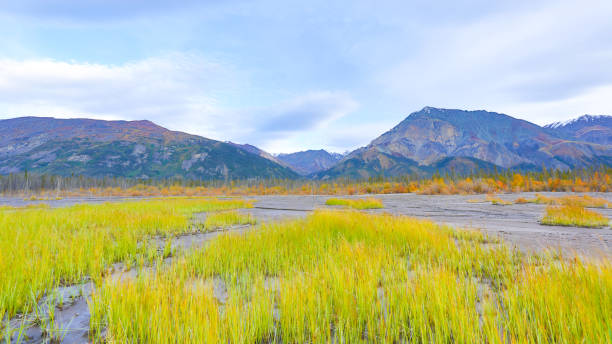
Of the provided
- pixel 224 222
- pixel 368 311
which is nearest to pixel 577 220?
pixel 368 311

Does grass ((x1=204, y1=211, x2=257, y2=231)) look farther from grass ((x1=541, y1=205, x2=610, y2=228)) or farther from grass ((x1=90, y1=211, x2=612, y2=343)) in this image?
grass ((x1=541, y1=205, x2=610, y2=228))

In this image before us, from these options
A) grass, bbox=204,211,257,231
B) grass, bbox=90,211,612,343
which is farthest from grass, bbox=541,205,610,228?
grass, bbox=204,211,257,231

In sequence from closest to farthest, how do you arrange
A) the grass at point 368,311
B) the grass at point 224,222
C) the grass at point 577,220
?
1. the grass at point 368,311
2. the grass at point 577,220
3. the grass at point 224,222

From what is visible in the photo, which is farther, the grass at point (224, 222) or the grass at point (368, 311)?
the grass at point (224, 222)

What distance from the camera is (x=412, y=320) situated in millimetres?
2236

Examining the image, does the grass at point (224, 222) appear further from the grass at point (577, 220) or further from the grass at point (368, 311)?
the grass at point (577, 220)

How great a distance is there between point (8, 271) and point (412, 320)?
16.8 ft

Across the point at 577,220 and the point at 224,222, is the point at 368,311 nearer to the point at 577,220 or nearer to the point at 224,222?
the point at 224,222

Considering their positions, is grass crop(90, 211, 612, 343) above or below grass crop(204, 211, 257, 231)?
above

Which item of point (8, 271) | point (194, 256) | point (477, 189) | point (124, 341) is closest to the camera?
point (124, 341)

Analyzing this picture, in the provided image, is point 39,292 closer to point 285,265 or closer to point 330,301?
point 285,265

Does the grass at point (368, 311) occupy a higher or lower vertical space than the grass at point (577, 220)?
higher

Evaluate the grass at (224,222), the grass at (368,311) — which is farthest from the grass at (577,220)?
the grass at (224,222)

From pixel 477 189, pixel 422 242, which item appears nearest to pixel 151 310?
pixel 422 242
